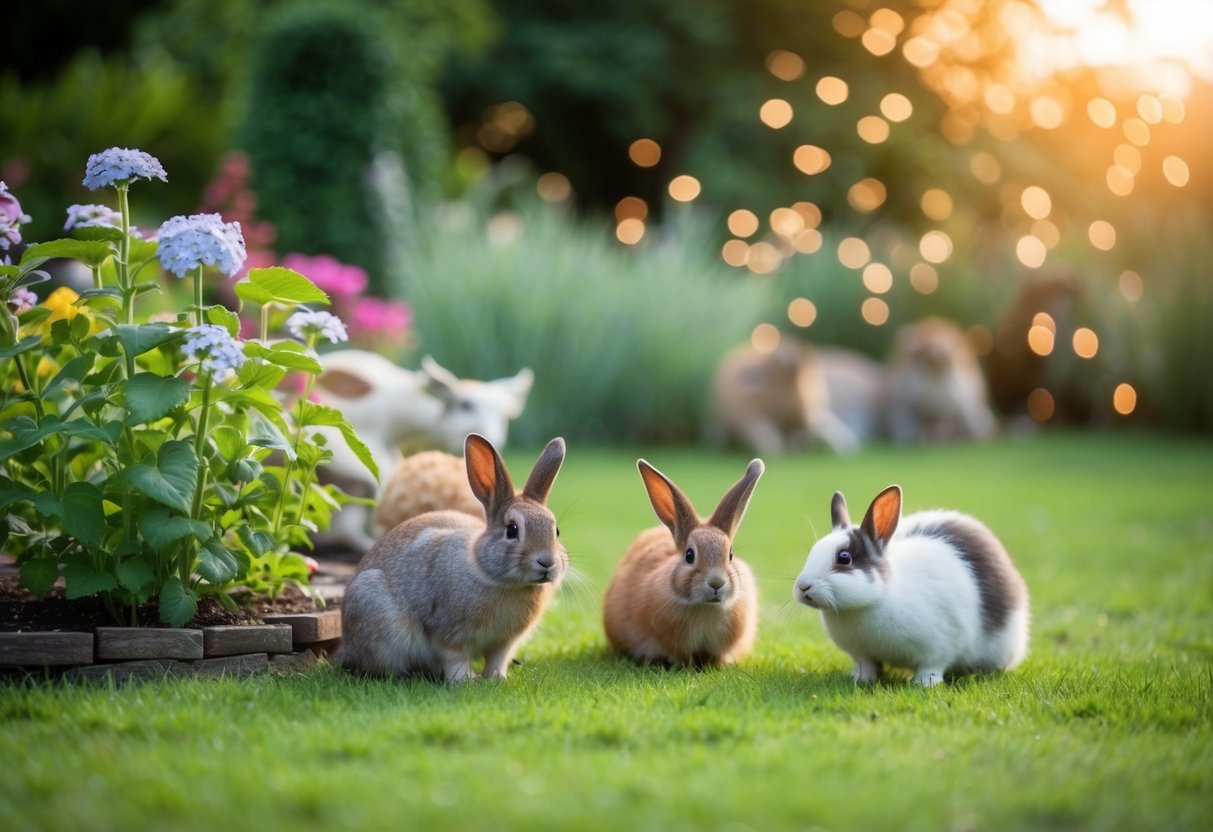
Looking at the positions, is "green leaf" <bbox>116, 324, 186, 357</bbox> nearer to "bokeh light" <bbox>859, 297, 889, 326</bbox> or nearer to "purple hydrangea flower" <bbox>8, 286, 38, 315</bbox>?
"purple hydrangea flower" <bbox>8, 286, 38, 315</bbox>

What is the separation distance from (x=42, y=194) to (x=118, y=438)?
14.9 metres

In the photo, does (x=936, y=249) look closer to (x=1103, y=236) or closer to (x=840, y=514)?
(x=1103, y=236)

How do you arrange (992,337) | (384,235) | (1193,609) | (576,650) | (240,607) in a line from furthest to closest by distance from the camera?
(992,337) < (384,235) < (1193,609) < (576,650) < (240,607)

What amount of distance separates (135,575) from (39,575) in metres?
0.30

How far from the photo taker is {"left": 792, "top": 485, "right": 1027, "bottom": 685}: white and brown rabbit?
397 cm

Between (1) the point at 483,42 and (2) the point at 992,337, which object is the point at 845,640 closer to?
(2) the point at 992,337

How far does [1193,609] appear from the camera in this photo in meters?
5.76

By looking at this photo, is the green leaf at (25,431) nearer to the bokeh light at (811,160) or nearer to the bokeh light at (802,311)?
the bokeh light at (802,311)

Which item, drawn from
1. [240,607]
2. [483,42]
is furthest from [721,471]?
[483,42]

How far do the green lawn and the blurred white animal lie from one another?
43.6 inches

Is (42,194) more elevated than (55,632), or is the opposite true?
(42,194)

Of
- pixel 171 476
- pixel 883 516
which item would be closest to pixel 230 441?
pixel 171 476

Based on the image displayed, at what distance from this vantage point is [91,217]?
3.97m

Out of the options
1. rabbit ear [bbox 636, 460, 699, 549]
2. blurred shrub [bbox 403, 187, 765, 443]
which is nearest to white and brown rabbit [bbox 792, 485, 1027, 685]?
rabbit ear [bbox 636, 460, 699, 549]
